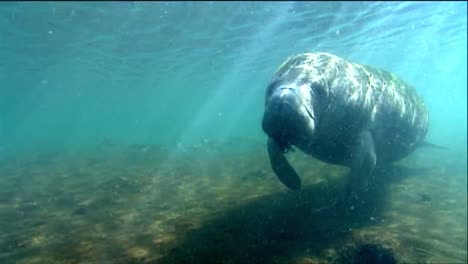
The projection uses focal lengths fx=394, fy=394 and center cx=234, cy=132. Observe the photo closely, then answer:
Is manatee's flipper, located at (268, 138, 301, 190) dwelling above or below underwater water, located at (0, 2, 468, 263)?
above

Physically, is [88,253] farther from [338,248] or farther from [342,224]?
[342,224]

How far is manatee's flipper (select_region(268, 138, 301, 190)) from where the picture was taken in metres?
6.41

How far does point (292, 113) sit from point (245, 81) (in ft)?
180

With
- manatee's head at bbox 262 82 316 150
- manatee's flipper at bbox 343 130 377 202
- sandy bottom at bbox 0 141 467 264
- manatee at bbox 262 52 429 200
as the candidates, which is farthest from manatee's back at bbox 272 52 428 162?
sandy bottom at bbox 0 141 467 264

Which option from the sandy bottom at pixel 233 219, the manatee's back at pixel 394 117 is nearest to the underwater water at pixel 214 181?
the sandy bottom at pixel 233 219

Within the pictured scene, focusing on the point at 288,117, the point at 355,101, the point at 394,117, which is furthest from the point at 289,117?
A: the point at 394,117

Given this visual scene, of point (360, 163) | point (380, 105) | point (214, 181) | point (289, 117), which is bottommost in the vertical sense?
point (214, 181)

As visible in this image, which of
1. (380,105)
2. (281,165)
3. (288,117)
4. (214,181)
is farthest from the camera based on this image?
(214,181)

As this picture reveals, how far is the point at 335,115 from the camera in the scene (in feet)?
22.5

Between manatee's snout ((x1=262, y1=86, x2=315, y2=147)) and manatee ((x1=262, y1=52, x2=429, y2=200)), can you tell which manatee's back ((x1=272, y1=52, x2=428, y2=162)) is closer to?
manatee ((x1=262, y1=52, x2=429, y2=200))

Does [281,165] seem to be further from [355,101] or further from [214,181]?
[214,181]

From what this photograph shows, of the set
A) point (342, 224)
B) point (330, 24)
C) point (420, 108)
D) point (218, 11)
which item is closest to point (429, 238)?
point (342, 224)

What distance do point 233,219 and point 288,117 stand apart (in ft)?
8.10

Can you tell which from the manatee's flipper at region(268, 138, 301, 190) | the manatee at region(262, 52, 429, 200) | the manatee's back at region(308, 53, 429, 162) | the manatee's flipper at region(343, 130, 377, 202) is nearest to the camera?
the manatee at region(262, 52, 429, 200)
